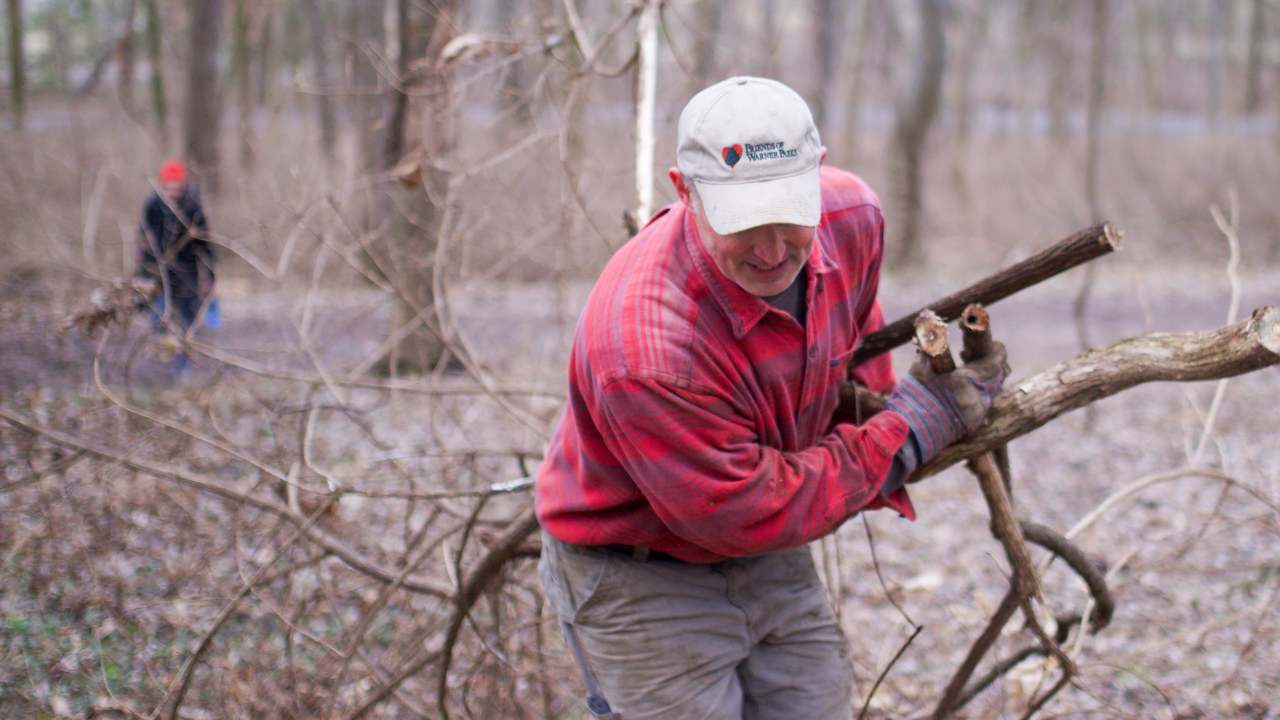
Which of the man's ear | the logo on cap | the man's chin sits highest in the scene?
the logo on cap

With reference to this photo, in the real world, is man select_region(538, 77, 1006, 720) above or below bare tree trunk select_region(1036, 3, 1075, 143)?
above

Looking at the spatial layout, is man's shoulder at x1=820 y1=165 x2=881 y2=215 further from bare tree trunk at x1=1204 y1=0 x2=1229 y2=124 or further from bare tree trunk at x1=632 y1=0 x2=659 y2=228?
bare tree trunk at x1=1204 y1=0 x2=1229 y2=124

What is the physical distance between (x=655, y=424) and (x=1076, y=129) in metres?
28.5

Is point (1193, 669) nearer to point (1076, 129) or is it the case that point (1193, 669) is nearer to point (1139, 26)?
point (1076, 129)

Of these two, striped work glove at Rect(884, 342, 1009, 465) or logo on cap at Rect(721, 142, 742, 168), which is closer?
logo on cap at Rect(721, 142, 742, 168)

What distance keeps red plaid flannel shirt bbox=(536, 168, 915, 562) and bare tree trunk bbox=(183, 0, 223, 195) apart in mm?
14987

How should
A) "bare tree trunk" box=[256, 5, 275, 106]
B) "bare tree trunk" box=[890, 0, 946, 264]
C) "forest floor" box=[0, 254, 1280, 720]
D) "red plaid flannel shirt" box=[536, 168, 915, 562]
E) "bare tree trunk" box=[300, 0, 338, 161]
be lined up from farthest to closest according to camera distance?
1. "bare tree trunk" box=[256, 5, 275, 106]
2. "bare tree trunk" box=[300, 0, 338, 161]
3. "bare tree trunk" box=[890, 0, 946, 264]
4. "forest floor" box=[0, 254, 1280, 720]
5. "red plaid flannel shirt" box=[536, 168, 915, 562]

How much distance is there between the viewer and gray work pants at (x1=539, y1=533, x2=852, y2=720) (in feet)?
7.97

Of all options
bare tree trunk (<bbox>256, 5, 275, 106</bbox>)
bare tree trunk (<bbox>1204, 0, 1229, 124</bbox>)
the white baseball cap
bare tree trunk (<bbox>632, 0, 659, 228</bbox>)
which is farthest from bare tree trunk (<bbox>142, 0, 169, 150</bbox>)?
bare tree trunk (<bbox>1204, 0, 1229, 124</bbox>)

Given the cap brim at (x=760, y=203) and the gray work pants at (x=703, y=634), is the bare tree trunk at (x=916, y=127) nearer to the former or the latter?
the gray work pants at (x=703, y=634)

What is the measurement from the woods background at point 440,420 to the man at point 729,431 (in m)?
0.40

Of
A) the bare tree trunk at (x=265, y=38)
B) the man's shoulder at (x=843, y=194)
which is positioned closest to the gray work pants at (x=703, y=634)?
the man's shoulder at (x=843, y=194)

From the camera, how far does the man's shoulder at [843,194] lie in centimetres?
249

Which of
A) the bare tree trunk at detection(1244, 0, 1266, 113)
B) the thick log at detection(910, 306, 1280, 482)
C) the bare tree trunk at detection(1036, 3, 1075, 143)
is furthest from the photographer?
the bare tree trunk at detection(1244, 0, 1266, 113)
